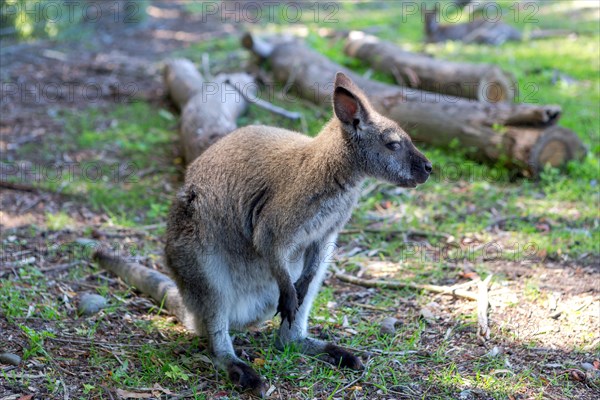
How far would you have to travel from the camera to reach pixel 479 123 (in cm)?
641

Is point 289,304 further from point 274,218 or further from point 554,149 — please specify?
point 554,149

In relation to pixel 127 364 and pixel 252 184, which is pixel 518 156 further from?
pixel 127 364

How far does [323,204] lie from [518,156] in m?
3.31

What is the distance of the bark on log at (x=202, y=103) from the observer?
19.0ft

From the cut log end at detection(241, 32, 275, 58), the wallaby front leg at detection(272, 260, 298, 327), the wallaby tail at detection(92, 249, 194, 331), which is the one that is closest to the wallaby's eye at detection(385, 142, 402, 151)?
the wallaby front leg at detection(272, 260, 298, 327)

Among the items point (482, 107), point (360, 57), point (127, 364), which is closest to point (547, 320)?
point (127, 364)

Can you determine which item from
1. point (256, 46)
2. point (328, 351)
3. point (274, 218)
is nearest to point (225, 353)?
point (328, 351)

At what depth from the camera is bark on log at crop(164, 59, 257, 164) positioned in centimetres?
579

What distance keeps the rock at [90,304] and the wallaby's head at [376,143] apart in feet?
5.72

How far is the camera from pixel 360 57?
30.9 feet

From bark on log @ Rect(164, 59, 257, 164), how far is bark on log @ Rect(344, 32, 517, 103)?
2.00 meters

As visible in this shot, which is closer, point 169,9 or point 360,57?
point 360,57

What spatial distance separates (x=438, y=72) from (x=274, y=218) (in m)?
5.35

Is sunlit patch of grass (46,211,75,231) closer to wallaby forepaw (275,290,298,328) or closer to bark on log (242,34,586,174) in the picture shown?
wallaby forepaw (275,290,298,328)
